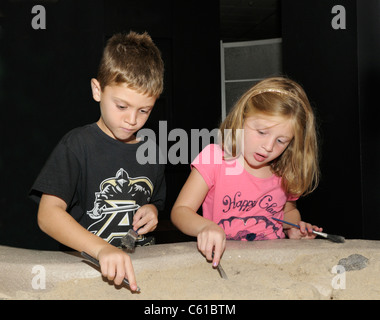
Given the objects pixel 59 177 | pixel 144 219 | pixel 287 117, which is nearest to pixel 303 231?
pixel 287 117

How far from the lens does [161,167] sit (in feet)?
4.57

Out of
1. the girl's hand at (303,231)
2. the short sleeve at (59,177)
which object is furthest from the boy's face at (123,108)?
the girl's hand at (303,231)

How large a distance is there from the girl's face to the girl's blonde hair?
0.02m

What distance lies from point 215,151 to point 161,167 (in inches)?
7.5

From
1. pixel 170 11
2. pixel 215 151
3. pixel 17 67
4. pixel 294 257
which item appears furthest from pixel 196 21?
pixel 294 257

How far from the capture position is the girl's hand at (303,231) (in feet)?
4.28

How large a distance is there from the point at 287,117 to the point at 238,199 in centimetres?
31

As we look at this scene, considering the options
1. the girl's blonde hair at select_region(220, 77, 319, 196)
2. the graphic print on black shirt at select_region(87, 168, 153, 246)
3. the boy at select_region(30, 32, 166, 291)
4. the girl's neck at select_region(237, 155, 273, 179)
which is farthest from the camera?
the girl's neck at select_region(237, 155, 273, 179)

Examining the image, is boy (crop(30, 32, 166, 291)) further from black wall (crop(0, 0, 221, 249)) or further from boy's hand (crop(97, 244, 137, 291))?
black wall (crop(0, 0, 221, 249))

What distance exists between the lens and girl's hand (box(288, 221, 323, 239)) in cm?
130

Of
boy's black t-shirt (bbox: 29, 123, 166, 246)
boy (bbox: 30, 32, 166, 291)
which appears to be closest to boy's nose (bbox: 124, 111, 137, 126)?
boy (bbox: 30, 32, 166, 291)

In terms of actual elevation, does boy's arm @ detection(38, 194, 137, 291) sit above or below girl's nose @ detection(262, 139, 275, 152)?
below

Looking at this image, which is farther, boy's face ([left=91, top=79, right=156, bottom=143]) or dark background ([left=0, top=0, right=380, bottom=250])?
dark background ([left=0, top=0, right=380, bottom=250])

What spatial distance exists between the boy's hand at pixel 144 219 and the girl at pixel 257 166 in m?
0.07
